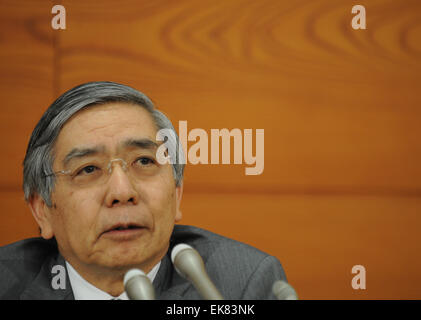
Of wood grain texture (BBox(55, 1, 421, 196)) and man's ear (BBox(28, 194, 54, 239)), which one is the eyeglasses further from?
wood grain texture (BBox(55, 1, 421, 196))

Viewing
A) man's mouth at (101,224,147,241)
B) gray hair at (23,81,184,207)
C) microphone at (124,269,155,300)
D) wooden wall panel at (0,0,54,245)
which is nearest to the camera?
microphone at (124,269,155,300)

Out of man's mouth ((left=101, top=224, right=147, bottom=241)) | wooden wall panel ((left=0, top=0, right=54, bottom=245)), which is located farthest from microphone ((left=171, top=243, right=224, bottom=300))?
wooden wall panel ((left=0, top=0, right=54, bottom=245))

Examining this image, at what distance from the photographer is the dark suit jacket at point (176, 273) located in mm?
1191

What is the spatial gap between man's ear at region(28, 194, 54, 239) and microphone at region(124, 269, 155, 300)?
1.79 feet

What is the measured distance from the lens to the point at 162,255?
1.23 m

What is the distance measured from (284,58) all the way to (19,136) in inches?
32.8

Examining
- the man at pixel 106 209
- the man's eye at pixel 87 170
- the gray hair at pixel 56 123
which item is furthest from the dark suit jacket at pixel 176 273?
the man's eye at pixel 87 170

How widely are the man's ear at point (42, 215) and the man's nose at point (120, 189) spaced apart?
228 millimetres

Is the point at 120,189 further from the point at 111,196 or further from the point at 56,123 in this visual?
the point at 56,123

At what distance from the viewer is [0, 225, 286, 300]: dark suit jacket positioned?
119 cm

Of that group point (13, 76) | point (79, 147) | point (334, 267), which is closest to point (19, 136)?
point (13, 76)

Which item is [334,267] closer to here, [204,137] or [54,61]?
[204,137]

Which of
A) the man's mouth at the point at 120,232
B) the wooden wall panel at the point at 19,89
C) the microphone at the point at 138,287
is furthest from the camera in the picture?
the wooden wall panel at the point at 19,89

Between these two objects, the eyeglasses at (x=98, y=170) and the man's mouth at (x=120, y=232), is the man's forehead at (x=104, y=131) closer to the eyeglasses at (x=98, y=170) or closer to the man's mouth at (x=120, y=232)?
the eyeglasses at (x=98, y=170)
